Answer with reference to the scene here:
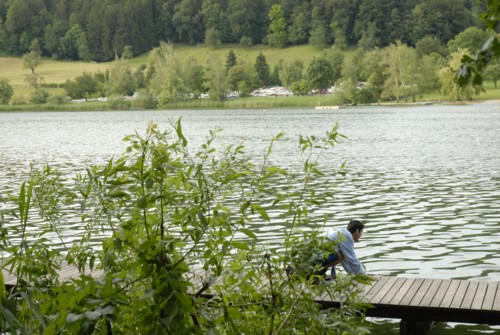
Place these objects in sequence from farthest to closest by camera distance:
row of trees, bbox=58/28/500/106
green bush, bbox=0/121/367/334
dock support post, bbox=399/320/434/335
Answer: row of trees, bbox=58/28/500/106 < dock support post, bbox=399/320/434/335 < green bush, bbox=0/121/367/334

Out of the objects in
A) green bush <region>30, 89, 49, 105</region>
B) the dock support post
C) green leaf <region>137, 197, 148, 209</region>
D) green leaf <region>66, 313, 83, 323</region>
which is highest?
green leaf <region>137, 197, 148, 209</region>

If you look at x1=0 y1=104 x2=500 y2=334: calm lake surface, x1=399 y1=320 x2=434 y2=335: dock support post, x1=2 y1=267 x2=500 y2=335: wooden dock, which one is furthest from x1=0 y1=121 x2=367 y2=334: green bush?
x1=399 y1=320 x2=434 y2=335: dock support post

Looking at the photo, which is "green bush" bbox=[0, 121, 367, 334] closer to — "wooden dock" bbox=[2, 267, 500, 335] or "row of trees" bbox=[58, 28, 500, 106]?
"wooden dock" bbox=[2, 267, 500, 335]

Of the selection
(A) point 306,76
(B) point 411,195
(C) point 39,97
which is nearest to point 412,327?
(B) point 411,195

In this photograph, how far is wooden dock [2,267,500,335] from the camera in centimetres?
977

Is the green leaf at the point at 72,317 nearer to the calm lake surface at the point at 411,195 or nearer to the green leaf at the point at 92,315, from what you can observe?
the green leaf at the point at 92,315

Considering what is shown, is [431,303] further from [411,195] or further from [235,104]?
[235,104]

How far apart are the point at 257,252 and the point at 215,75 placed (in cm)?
16134

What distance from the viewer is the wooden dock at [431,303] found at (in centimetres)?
977

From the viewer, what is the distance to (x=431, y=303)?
10055 millimetres

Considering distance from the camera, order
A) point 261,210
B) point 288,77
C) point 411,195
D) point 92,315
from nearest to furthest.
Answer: point 92,315
point 261,210
point 411,195
point 288,77

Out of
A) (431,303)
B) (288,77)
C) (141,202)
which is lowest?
(288,77)

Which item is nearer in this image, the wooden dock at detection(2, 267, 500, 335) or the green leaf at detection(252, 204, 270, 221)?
the green leaf at detection(252, 204, 270, 221)

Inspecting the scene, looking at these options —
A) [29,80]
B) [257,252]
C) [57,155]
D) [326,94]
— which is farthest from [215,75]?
[257,252]
